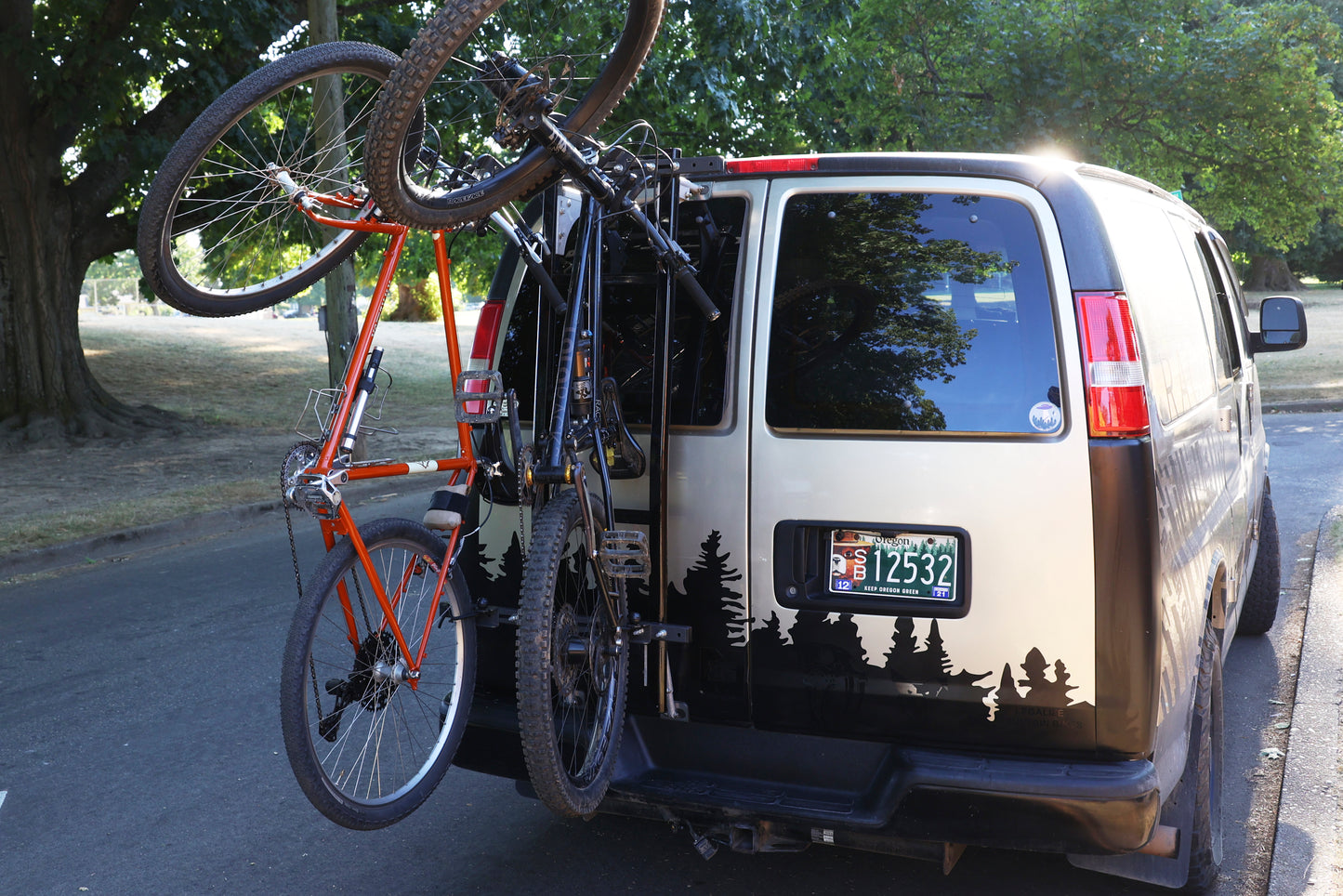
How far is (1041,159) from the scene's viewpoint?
9.97ft

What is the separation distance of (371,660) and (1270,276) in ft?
180

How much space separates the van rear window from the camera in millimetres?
2898

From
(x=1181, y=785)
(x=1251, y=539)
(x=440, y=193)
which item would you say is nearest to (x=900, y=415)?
(x=1181, y=785)

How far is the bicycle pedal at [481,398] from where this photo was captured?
11.1 ft

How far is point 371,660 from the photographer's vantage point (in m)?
3.24

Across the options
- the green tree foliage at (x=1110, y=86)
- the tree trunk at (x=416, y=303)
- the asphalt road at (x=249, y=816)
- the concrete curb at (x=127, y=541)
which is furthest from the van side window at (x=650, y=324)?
the tree trunk at (x=416, y=303)

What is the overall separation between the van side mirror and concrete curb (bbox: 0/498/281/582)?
776 centimetres

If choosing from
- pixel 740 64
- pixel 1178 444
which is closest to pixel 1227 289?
pixel 1178 444

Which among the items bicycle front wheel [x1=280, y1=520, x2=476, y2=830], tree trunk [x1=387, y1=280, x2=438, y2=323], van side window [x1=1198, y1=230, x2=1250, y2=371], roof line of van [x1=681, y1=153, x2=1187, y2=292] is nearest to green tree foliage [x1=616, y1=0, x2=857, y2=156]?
van side window [x1=1198, y1=230, x2=1250, y2=371]

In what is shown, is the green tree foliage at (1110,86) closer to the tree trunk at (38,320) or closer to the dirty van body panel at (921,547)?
the tree trunk at (38,320)

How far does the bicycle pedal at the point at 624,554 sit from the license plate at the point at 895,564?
512mm

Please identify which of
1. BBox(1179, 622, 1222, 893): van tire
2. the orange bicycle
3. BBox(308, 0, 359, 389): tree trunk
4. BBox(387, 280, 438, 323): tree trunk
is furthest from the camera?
BBox(387, 280, 438, 323): tree trunk

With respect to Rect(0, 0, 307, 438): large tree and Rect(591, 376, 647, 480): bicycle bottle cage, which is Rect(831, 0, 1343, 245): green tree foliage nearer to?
Rect(0, 0, 307, 438): large tree

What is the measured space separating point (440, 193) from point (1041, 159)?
1.72 m
